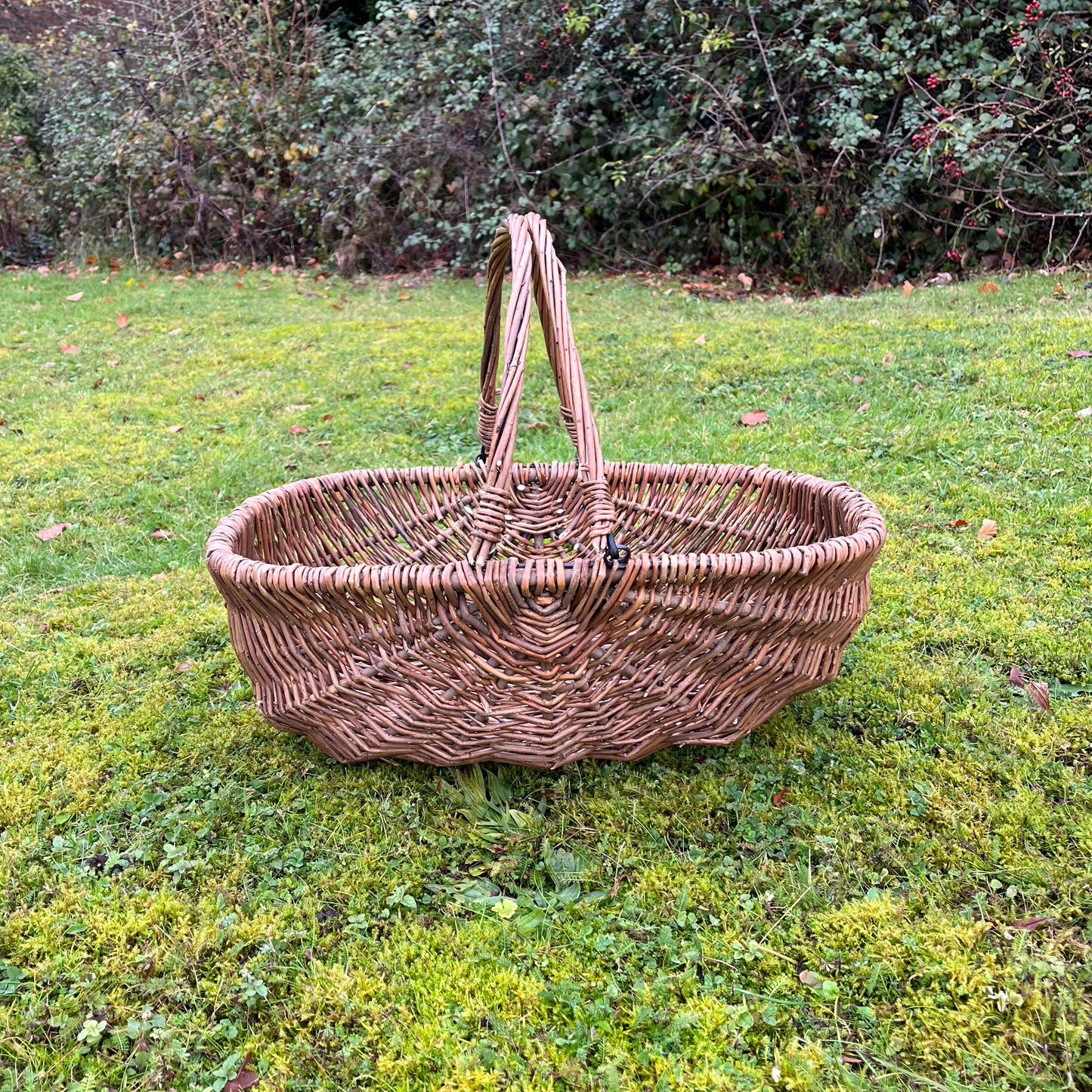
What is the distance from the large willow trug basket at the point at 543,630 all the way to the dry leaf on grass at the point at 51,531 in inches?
55.6

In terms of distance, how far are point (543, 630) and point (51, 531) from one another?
211 cm

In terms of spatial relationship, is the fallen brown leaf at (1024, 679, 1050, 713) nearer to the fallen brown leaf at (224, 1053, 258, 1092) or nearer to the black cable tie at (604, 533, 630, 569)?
the black cable tie at (604, 533, 630, 569)

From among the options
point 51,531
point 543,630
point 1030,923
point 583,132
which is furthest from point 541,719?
point 583,132

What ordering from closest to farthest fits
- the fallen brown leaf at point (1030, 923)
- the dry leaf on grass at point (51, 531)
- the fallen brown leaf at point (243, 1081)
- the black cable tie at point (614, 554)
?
the fallen brown leaf at point (243, 1081) → the fallen brown leaf at point (1030, 923) → the black cable tie at point (614, 554) → the dry leaf on grass at point (51, 531)

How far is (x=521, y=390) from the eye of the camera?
158cm

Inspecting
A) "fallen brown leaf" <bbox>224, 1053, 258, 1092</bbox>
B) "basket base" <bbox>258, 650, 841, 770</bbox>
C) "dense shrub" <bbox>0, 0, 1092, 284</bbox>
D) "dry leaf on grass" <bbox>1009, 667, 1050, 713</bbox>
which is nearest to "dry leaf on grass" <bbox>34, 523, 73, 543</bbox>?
"basket base" <bbox>258, 650, 841, 770</bbox>

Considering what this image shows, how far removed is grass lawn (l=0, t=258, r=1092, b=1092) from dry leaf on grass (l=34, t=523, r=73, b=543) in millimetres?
35

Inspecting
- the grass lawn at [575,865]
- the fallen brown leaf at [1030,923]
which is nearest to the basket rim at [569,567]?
the grass lawn at [575,865]

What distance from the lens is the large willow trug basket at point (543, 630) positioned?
1.35 m

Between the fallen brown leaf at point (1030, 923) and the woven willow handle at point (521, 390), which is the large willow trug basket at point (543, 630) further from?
the fallen brown leaf at point (1030, 923)

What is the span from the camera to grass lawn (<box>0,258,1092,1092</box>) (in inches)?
44.7

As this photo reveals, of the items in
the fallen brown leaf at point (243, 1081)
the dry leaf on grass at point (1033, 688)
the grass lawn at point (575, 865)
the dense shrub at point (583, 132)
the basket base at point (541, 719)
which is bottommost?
the fallen brown leaf at point (243, 1081)

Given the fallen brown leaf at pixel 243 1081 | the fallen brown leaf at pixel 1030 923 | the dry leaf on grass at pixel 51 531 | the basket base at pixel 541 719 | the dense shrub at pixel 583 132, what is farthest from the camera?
the dense shrub at pixel 583 132

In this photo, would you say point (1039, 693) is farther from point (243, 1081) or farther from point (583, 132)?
point (583, 132)
